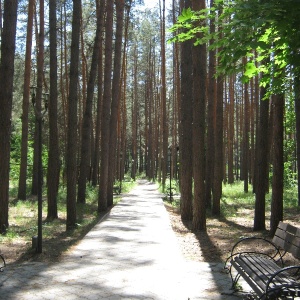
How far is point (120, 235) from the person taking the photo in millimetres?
10680

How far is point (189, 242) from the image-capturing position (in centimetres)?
1023

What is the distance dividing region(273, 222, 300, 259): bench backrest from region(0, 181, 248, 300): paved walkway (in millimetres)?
939

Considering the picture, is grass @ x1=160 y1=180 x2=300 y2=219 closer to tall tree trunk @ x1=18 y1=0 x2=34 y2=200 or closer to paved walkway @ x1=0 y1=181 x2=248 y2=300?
tall tree trunk @ x1=18 y1=0 x2=34 y2=200

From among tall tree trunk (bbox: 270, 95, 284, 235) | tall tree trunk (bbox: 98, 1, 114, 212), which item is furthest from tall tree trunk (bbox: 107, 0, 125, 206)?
tall tree trunk (bbox: 270, 95, 284, 235)

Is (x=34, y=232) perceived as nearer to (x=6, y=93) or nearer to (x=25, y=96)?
(x=6, y=93)

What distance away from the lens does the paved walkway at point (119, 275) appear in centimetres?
557

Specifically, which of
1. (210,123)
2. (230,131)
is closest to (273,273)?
(210,123)

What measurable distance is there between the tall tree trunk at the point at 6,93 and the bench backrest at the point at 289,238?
713 centimetres

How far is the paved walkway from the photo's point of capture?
18.3 feet

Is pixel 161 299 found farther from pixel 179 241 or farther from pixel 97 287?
pixel 179 241

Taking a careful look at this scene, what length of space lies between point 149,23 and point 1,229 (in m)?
29.7

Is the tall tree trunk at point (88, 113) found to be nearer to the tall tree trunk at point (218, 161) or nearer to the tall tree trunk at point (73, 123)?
the tall tree trunk at point (73, 123)

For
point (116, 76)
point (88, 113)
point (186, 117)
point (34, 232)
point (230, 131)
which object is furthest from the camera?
point (230, 131)

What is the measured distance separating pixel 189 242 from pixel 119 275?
3.92m
